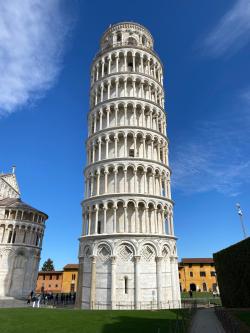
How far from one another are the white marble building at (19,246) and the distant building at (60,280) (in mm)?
19513

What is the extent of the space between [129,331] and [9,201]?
4710 cm

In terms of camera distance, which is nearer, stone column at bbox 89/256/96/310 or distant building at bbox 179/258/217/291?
stone column at bbox 89/256/96/310

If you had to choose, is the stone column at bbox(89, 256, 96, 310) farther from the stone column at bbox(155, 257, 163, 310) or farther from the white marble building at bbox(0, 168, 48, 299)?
the white marble building at bbox(0, 168, 48, 299)

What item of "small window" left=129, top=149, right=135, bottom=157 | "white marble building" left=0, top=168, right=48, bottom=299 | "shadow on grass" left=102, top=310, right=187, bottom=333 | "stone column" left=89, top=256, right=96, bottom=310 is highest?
"small window" left=129, top=149, right=135, bottom=157

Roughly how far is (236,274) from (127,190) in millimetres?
14306

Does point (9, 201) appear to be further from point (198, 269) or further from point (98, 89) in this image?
point (198, 269)

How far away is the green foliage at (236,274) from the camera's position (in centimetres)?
2411

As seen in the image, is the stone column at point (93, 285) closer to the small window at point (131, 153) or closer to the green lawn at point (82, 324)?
the green lawn at point (82, 324)

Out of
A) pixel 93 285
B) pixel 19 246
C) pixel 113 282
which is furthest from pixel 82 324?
pixel 19 246

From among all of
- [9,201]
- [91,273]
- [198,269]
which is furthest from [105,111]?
[198,269]

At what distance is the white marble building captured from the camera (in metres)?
48.3

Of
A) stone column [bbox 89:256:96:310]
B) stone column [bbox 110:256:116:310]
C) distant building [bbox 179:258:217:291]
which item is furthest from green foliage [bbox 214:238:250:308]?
distant building [bbox 179:258:217:291]

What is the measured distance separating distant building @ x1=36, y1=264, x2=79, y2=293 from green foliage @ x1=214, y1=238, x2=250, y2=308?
163ft

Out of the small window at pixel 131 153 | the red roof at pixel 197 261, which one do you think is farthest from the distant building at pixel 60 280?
the small window at pixel 131 153
